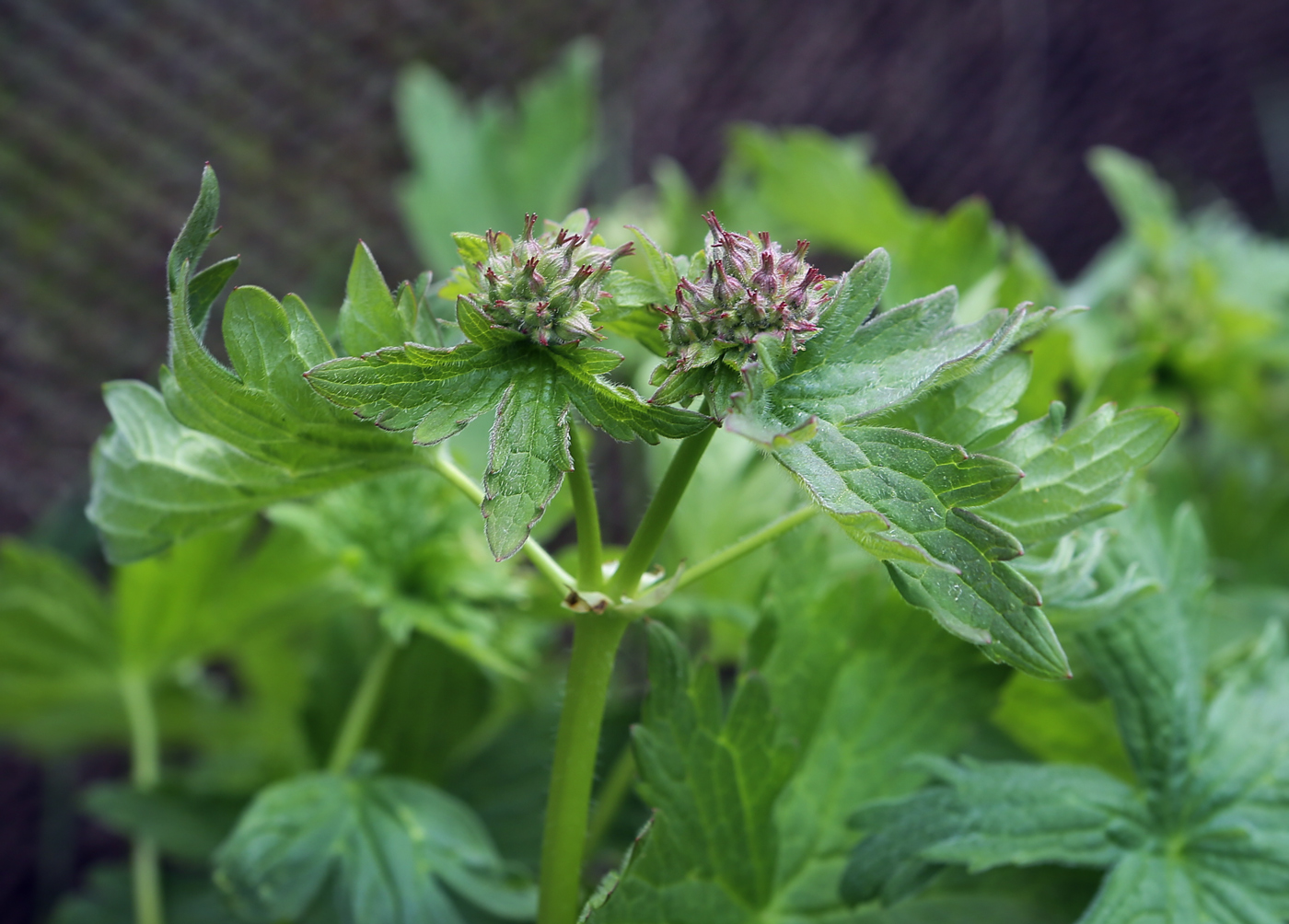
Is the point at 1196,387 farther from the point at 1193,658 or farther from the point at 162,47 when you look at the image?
the point at 162,47

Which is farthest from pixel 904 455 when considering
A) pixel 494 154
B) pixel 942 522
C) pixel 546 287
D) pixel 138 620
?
pixel 494 154

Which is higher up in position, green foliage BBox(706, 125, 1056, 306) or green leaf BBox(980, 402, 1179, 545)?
green foliage BBox(706, 125, 1056, 306)

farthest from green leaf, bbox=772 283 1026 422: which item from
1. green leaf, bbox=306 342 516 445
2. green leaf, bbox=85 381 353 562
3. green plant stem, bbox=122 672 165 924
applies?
green plant stem, bbox=122 672 165 924

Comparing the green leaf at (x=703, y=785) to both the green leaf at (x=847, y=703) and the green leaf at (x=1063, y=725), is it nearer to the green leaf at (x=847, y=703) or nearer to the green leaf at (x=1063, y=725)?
the green leaf at (x=847, y=703)

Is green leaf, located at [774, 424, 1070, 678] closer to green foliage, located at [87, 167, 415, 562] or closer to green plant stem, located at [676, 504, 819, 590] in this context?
green plant stem, located at [676, 504, 819, 590]

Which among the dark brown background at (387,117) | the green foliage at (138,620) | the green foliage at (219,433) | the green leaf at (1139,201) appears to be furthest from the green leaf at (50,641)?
the green leaf at (1139,201)

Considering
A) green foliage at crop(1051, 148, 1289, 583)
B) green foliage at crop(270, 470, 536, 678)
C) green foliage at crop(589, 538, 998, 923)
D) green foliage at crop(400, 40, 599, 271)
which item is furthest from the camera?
green foliage at crop(400, 40, 599, 271)

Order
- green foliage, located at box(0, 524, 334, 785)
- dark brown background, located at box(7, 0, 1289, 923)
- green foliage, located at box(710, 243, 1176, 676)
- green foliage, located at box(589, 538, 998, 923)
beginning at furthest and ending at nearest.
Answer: dark brown background, located at box(7, 0, 1289, 923), green foliage, located at box(0, 524, 334, 785), green foliage, located at box(589, 538, 998, 923), green foliage, located at box(710, 243, 1176, 676)
